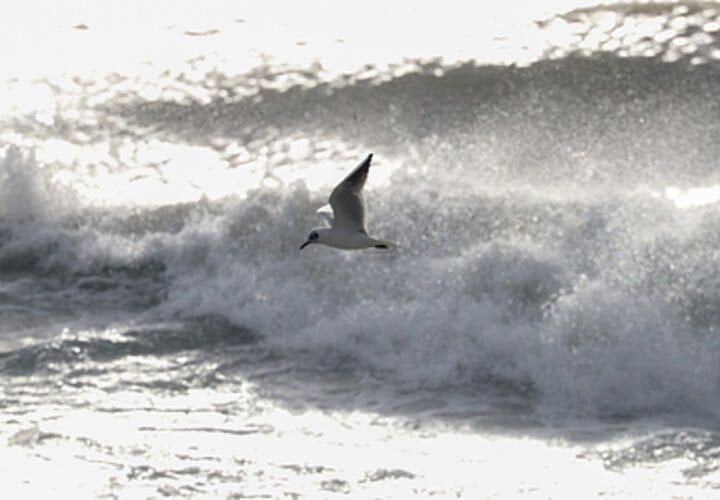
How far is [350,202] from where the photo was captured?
1170 centimetres

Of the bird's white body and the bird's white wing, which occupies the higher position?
the bird's white wing

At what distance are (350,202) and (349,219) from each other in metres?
0.17

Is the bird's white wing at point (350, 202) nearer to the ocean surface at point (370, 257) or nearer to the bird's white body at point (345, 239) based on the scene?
the bird's white body at point (345, 239)

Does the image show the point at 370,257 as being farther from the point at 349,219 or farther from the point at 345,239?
the point at 349,219

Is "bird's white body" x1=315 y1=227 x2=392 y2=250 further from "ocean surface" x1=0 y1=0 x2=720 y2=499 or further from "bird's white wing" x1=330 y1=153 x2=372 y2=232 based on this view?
"ocean surface" x1=0 y1=0 x2=720 y2=499

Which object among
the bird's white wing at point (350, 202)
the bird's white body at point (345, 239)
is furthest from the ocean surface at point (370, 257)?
the bird's white wing at point (350, 202)

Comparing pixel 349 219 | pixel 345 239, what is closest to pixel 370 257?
pixel 345 239

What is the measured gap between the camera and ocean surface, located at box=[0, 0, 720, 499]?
40.9 ft

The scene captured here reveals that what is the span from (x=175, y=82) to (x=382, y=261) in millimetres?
4525

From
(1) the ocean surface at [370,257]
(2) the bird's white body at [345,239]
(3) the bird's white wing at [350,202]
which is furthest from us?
(1) the ocean surface at [370,257]

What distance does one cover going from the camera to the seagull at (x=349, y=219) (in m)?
11.5

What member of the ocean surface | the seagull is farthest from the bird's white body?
the ocean surface

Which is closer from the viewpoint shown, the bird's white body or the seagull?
the seagull

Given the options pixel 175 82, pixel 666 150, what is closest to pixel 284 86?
pixel 175 82
